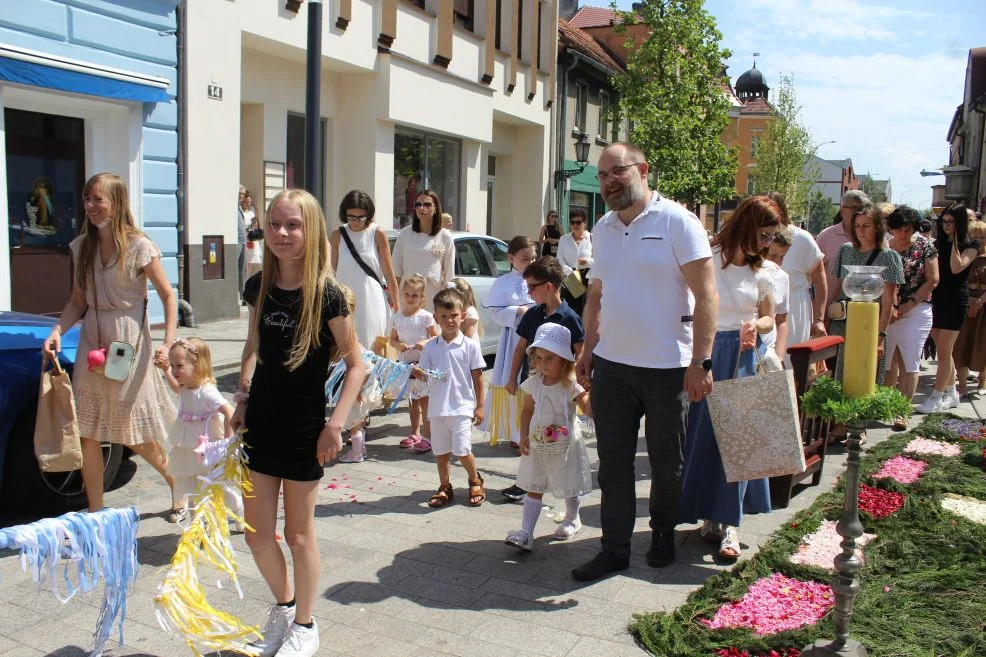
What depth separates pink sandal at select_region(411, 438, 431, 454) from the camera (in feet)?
22.4

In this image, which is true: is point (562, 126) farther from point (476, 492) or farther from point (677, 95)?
point (476, 492)

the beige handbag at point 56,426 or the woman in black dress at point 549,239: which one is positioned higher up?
the woman in black dress at point 549,239

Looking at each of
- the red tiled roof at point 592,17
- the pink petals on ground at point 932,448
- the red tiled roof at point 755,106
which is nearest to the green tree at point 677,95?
the red tiled roof at point 592,17

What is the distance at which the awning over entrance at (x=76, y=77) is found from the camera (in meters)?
9.91

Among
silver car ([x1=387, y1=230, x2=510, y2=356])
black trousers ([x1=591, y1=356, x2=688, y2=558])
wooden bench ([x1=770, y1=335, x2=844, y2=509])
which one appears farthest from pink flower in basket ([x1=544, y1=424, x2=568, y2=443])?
silver car ([x1=387, y1=230, x2=510, y2=356])

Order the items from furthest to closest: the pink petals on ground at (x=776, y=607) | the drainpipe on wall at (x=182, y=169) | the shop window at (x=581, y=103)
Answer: the shop window at (x=581, y=103), the drainpipe on wall at (x=182, y=169), the pink petals on ground at (x=776, y=607)

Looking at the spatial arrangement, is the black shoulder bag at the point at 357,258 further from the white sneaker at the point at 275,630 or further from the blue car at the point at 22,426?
the white sneaker at the point at 275,630

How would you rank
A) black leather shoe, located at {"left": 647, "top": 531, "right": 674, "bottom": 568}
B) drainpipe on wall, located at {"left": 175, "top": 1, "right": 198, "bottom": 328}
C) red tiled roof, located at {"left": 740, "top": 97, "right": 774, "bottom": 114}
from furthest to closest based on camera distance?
1. red tiled roof, located at {"left": 740, "top": 97, "right": 774, "bottom": 114}
2. drainpipe on wall, located at {"left": 175, "top": 1, "right": 198, "bottom": 328}
3. black leather shoe, located at {"left": 647, "top": 531, "right": 674, "bottom": 568}

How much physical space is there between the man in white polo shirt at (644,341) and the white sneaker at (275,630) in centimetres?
142

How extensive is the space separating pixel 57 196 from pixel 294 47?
15.2 ft

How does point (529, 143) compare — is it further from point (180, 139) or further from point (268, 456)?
point (268, 456)

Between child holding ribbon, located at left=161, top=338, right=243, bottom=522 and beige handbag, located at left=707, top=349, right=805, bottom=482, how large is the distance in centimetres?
259

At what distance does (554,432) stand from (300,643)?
1.82 m

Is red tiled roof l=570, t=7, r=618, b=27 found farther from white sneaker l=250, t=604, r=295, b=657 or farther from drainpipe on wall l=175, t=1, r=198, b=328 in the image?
white sneaker l=250, t=604, r=295, b=657
